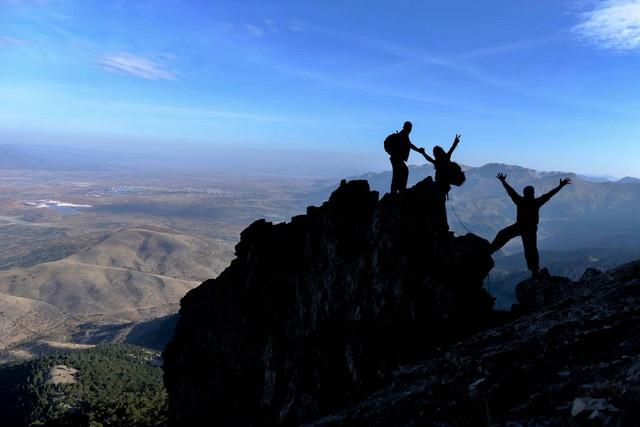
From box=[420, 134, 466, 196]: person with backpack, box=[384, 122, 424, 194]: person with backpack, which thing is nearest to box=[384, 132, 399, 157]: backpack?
box=[384, 122, 424, 194]: person with backpack

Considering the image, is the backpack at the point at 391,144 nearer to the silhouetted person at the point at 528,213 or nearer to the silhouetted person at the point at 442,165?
the silhouetted person at the point at 442,165

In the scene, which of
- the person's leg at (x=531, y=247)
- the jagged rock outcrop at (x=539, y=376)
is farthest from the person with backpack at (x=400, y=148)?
the jagged rock outcrop at (x=539, y=376)

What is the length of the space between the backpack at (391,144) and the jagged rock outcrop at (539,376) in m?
17.7

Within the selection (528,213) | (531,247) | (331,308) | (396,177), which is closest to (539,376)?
(528,213)

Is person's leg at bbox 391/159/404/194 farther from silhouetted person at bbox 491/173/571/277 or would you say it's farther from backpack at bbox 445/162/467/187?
silhouetted person at bbox 491/173/571/277

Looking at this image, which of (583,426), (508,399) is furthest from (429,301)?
(583,426)

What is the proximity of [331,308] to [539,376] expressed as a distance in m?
25.2

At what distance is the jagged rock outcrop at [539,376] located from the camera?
9672mm

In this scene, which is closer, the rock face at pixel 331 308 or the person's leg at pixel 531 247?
the person's leg at pixel 531 247

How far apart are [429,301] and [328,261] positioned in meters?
11.9

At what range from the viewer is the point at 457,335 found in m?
27.5

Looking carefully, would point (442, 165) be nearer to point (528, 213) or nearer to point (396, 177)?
point (396, 177)

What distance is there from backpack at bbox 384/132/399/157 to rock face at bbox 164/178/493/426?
12.4 ft

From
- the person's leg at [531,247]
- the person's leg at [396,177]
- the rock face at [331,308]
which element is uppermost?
the person's leg at [396,177]
